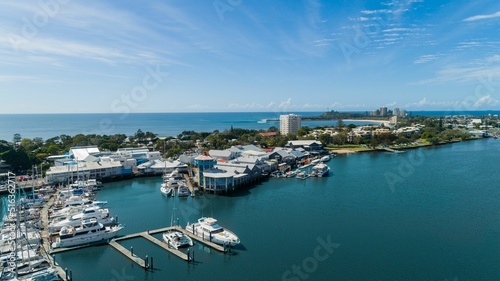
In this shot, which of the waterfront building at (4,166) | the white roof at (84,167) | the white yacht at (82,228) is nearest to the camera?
the white yacht at (82,228)

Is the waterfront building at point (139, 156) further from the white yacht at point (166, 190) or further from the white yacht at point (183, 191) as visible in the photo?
the white yacht at point (183, 191)

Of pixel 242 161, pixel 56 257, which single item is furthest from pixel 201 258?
pixel 242 161

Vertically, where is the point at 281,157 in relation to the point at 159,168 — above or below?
above

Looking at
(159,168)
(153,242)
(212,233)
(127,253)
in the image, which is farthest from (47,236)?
(159,168)

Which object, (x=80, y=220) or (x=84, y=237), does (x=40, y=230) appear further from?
(x=84, y=237)

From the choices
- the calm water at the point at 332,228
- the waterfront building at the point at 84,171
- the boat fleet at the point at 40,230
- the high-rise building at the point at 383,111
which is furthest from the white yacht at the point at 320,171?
the high-rise building at the point at 383,111

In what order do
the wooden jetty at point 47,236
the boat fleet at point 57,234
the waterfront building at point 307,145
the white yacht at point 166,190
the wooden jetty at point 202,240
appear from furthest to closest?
the waterfront building at point 307,145 < the white yacht at point 166,190 < the wooden jetty at point 202,240 < the wooden jetty at point 47,236 < the boat fleet at point 57,234

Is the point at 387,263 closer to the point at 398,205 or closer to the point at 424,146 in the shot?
the point at 398,205
